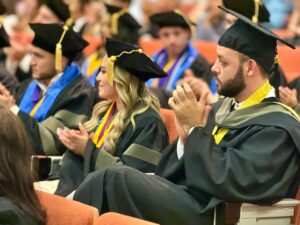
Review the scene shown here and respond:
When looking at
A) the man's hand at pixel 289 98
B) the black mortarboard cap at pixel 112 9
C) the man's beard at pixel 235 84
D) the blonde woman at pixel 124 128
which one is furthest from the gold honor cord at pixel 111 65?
the black mortarboard cap at pixel 112 9

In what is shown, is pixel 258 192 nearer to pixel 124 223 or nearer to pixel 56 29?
pixel 124 223

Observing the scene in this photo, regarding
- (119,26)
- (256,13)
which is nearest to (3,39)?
(119,26)

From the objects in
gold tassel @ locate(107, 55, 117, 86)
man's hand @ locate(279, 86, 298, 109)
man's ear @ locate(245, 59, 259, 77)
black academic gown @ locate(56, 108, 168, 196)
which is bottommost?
black academic gown @ locate(56, 108, 168, 196)

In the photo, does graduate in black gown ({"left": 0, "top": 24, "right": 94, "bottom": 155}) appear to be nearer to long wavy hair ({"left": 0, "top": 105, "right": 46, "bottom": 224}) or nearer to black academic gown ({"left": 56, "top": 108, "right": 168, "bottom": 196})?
black academic gown ({"left": 56, "top": 108, "right": 168, "bottom": 196})

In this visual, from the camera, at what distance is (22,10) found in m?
12.0

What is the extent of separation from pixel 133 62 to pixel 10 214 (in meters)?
2.26

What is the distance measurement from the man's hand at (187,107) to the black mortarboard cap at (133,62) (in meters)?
0.77

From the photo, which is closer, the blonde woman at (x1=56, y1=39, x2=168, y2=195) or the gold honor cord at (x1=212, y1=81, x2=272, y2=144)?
the gold honor cord at (x1=212, y1=81, x2=272, y2=144)

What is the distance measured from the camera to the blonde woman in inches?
206

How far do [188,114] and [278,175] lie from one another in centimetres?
57

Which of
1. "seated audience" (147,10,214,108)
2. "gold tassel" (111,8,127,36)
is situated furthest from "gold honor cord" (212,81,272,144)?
"gold tassel" (111,8,127,36)

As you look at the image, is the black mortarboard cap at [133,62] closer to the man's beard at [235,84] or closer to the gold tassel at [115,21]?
the man's beard at [235,84]

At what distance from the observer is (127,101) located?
17.5ft

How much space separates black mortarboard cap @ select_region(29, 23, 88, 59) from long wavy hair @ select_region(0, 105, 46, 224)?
312 centimetres
